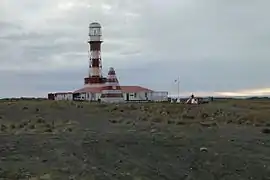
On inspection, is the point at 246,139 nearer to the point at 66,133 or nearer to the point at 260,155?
the point at 260,155

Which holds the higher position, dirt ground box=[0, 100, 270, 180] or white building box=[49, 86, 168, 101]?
white building box=[49, 86, 168, 101]

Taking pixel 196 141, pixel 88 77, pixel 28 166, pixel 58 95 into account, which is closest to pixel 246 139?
pixel 196 141

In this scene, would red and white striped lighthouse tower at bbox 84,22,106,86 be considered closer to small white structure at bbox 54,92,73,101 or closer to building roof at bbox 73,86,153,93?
building roof at bbox 73,86,153,93

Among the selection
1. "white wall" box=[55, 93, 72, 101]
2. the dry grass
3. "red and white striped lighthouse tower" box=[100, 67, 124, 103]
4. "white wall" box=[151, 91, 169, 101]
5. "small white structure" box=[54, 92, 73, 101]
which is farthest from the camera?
"white wall" box=[151, 91, 169, 101]

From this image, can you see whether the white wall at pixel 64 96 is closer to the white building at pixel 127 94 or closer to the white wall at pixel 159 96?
the white building at pixel 127 94

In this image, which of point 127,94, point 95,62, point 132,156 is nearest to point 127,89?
point 127,94

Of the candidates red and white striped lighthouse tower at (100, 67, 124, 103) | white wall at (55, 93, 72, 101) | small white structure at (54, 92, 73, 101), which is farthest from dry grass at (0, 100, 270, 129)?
white wall at (55, 93, 72, 101)

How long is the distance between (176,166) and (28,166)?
4.46 metres

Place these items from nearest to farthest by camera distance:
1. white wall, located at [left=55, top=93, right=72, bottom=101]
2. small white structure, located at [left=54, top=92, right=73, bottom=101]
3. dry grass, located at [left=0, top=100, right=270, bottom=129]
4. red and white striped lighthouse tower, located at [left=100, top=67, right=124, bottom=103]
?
dry grass, located at [left=0, top=100, right=270, bottom=129] < red and white striped lighthouse tower, located at [left=100, top=67, right=124, bottom=103] < small white structure, located at [left=54, top=92, right=73, bottom=101] < white wall, located at [left=55, top=93, right=72, bottom=101]

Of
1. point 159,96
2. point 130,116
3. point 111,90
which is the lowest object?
point 130,116

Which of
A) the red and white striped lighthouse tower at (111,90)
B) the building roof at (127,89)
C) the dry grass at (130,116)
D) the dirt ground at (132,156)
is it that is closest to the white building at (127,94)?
the building roof at (127,89)

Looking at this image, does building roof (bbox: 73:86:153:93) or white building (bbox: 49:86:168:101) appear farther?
building roof (bbox: 73:86:153:93)

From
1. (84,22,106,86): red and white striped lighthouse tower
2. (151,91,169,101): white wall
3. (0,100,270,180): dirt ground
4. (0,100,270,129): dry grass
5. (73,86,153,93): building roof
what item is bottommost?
(0,100,270,180): dirt ground

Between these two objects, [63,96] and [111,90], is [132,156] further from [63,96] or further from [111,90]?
[63,96]
